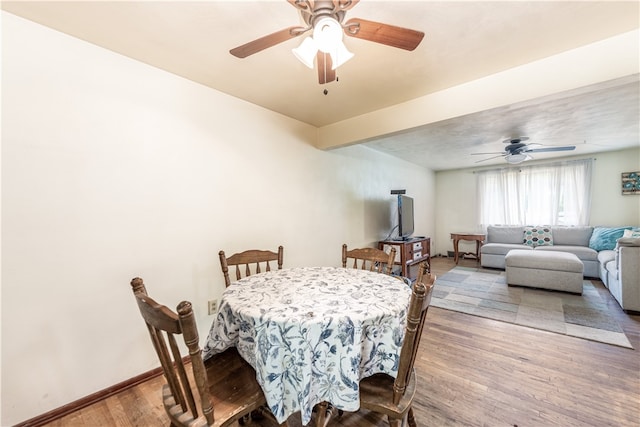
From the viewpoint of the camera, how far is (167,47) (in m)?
1.63

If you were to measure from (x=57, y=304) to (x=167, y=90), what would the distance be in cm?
154

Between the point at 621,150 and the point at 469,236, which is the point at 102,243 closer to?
the point at 469,236

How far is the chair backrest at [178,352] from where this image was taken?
759mm

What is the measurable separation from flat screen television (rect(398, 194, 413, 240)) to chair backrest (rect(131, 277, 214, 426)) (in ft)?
11.6

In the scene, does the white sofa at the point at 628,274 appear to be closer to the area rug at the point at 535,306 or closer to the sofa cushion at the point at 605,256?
the area rug at the point at 535,306

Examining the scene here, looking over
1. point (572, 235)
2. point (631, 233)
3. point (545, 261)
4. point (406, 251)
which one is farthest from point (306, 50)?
point (572, 235)

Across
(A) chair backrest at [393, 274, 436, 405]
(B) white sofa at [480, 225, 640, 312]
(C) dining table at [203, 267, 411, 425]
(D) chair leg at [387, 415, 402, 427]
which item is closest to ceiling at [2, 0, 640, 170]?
(A) chair backrest at [393, 274, 436, 405]

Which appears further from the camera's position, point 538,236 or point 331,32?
point 538,236

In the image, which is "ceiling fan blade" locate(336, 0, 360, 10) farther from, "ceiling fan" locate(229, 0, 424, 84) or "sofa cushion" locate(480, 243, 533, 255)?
"sofa cushion" locate(480, 243, 533, 255)

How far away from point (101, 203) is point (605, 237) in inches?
256

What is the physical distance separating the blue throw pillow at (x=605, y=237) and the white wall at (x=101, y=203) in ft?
17.5

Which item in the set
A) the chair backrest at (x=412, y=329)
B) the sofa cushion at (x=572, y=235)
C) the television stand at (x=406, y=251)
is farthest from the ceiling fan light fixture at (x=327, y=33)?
the sofa cushion at (x=572, y=235)

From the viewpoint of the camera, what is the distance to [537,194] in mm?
5195

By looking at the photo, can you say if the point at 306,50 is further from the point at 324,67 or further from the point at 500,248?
the point at 500,248
